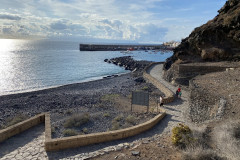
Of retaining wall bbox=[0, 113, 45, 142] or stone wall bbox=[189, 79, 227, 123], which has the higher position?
stone wall bbox=[189, 79, 227, 123]

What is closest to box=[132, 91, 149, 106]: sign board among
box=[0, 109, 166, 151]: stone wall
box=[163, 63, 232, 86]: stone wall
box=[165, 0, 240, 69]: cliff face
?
box=[0, 109, 166, 151]: stone wall

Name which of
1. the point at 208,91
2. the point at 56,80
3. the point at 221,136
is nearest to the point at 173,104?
the point at 208,91

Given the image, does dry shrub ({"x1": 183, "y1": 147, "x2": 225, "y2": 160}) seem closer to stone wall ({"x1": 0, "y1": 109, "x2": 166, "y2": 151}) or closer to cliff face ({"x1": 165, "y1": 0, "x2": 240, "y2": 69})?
stone wall ({"x1": 0, "y1": 109, "x2": 166, "y2": 151})

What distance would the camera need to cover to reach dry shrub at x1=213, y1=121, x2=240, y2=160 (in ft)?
19.3

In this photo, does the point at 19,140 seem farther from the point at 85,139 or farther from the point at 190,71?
the point at 190,71

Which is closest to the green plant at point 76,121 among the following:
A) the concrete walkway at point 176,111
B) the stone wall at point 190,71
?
the concrete walkway at point 176,111

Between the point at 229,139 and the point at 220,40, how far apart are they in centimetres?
1926

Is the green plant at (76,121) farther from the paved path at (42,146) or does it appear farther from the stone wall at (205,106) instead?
the stone wall at (205,106)

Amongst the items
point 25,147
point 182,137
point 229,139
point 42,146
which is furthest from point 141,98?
point 25,147

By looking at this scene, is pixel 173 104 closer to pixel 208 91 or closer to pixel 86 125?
pixel 208 91

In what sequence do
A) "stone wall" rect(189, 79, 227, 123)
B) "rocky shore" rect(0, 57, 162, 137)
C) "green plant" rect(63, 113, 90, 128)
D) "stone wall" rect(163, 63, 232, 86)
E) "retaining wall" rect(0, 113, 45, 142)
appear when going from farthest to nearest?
1. "stone wall" rect(163, 63, 232, 86)
2. "rocky shore" rect(0, 57, 162, 137)
3. "green plant" rect(63, 113, 90, 128)
4. "stone wall" rect(189, 79, 227, 123)
5. "retaining wall" rect(0, 113, 45, 142)

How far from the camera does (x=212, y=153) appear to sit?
6.11 metres

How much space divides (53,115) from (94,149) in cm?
746

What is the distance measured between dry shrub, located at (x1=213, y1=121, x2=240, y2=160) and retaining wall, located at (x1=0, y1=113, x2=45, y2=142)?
832 centimetres
